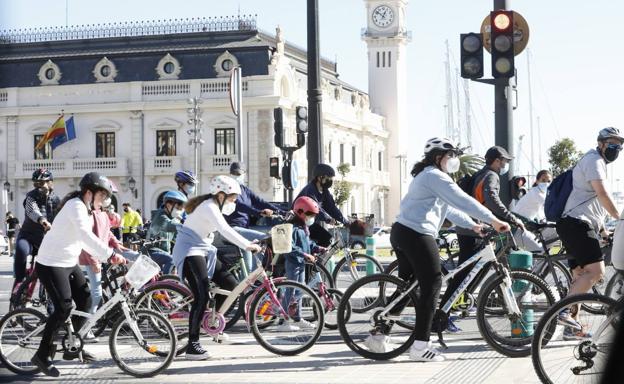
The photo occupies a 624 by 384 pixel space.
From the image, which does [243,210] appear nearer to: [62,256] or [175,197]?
[175,197]

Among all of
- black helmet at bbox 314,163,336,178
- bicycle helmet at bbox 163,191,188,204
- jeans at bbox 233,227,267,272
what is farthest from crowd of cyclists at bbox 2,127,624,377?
bicycle helmet at bbox 163,191,188,204

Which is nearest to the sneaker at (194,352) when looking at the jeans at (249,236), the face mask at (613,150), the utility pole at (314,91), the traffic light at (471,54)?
the jeans at (249,236)

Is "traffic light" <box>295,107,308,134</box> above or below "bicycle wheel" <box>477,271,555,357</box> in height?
above

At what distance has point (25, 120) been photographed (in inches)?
2574

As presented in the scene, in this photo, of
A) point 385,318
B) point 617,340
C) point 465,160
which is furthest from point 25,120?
point 617,340

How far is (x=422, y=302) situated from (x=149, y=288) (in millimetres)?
2336

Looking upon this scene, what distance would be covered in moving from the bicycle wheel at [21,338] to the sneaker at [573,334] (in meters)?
3.73

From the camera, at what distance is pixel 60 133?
64.2 meters

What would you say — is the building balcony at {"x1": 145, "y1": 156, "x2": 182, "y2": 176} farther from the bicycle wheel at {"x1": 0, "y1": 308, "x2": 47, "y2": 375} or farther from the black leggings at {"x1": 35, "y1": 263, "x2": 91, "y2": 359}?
the black leggings at {"x1": 35, "y1": 263, "x2": 91, "y2": 359}

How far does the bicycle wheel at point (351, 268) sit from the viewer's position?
11914 mm

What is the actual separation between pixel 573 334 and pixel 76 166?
195 feet

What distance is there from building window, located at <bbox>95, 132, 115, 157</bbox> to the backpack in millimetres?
57226

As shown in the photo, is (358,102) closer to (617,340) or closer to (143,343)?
(143,343)

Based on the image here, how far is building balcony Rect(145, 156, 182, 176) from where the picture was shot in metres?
63.3
